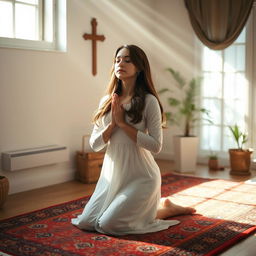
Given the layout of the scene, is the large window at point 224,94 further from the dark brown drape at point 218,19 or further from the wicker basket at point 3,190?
→ the wicker basket at point 3,190

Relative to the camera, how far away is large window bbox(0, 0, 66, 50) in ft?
15.8

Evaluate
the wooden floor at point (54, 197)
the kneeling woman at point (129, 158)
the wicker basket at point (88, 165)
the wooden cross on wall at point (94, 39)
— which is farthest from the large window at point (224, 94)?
the kneeling woman at point (129, 158)

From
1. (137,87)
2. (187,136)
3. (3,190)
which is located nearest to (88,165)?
(3,190)

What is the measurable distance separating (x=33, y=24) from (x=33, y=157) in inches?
56.8

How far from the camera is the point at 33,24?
515cm

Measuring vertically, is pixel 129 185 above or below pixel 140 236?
above

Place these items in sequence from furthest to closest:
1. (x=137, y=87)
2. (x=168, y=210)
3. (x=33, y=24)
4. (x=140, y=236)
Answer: (x=33, y=24), (x=168, y=210), (x=137, y=87), (x=140, y=236)

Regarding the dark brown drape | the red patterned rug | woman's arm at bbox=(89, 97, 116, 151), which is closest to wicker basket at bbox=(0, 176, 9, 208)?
the red patterned rug

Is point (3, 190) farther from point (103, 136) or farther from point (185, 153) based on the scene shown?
point (185, 153)

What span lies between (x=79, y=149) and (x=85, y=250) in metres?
2.61

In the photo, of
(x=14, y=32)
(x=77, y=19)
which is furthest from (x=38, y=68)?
(x=77, y=19)

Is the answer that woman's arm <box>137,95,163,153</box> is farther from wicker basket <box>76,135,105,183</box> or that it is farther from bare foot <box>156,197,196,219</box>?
wicker basket <box>76,135,105,183</box>

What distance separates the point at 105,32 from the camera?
5875 millimetres

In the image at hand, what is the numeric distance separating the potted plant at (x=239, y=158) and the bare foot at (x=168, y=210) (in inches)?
79.9
